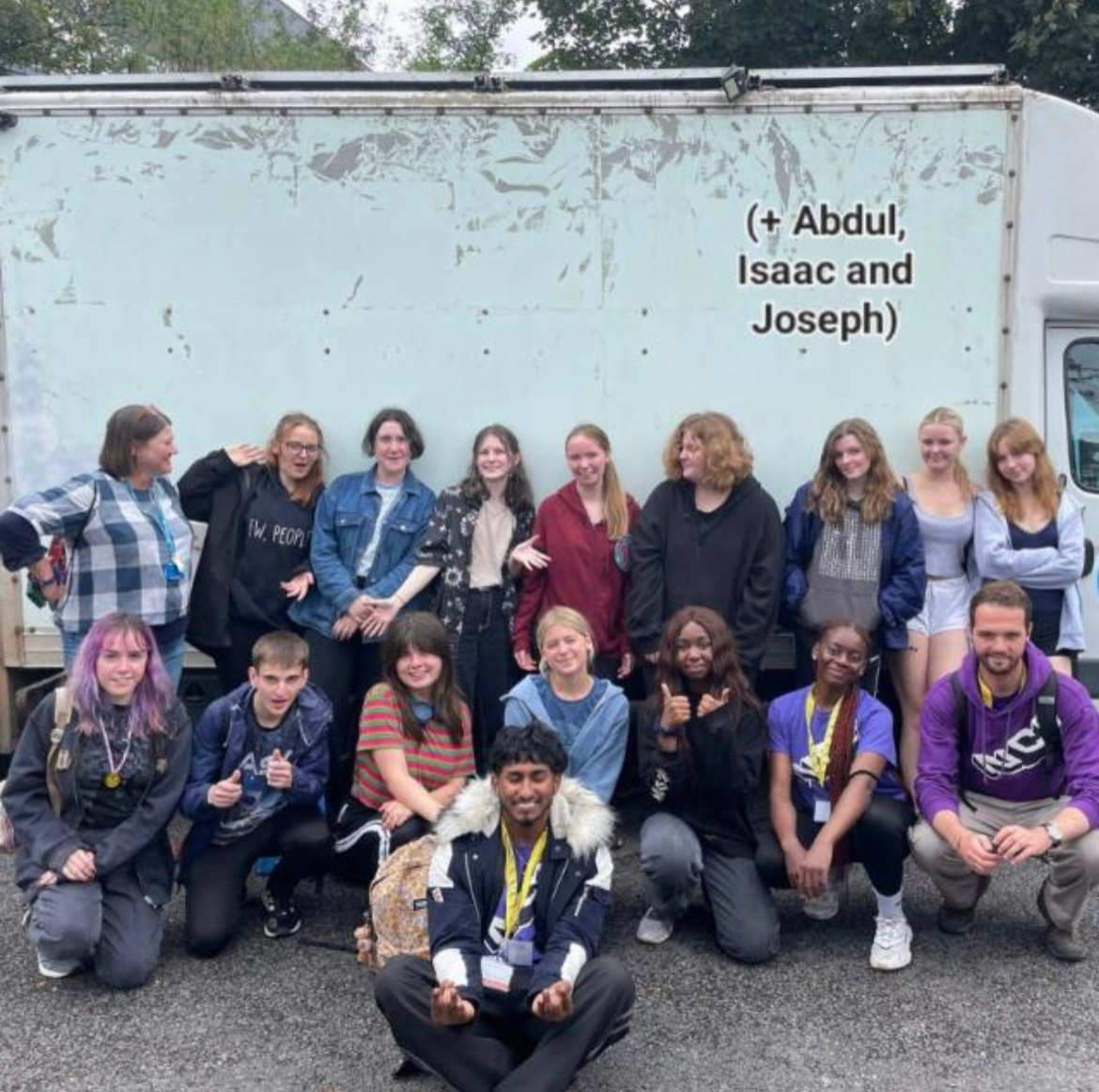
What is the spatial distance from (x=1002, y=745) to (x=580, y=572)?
5.98 ft

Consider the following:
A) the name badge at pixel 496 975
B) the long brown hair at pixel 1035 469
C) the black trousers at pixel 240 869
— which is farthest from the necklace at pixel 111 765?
the long brown hair at pixel 1035 469

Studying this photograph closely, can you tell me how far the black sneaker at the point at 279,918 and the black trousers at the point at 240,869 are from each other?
0.03m

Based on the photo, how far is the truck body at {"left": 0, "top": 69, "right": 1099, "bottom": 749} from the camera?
523 centimetres

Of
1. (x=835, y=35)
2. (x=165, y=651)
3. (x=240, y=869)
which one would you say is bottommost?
(x=240, y=869)

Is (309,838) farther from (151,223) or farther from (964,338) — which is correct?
(964,338)

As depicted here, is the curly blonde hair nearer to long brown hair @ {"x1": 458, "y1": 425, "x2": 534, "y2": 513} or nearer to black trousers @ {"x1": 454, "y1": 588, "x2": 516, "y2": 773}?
long brown hair @ {"x1": 458, "y1": 425, "x2": 534, "y2": 513}

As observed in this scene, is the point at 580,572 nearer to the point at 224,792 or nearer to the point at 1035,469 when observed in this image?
the point at 224,792

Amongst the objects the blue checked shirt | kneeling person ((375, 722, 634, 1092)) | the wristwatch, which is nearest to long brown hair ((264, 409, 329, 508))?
the blue checked shirt

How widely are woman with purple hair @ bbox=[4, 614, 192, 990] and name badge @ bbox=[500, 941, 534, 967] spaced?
1.41m

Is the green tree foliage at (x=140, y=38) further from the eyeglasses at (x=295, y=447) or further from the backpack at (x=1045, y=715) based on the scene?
Result: the backpack at (x=1045, y=715)

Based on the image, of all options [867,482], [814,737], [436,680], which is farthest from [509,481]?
[814,737]

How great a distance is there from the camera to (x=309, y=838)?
4406 millimetres

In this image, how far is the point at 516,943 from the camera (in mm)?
3451

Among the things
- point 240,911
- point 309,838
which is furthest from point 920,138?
point 240,911
